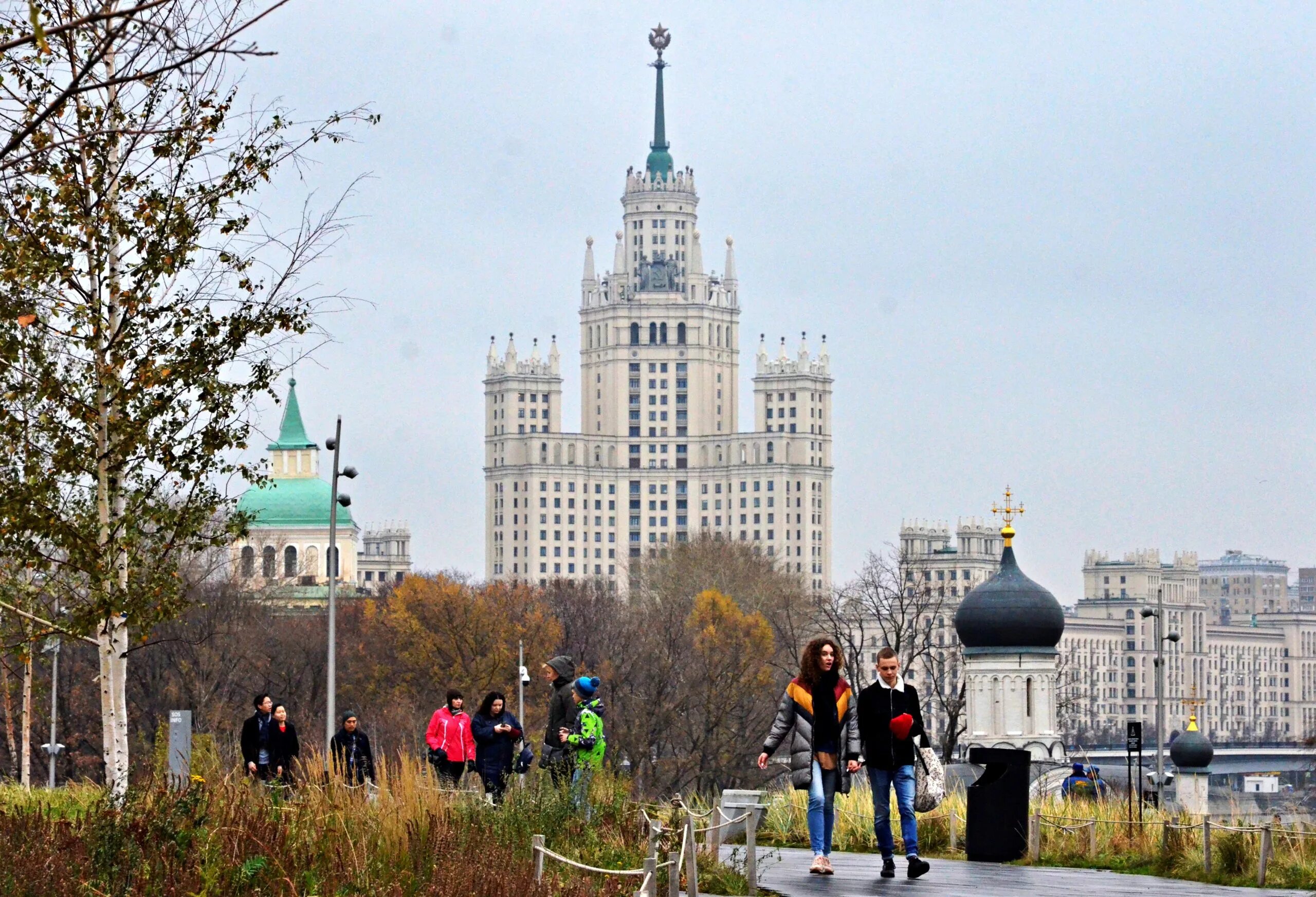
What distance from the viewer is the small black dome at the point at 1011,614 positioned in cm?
5816

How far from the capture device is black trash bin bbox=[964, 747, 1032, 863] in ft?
59.8

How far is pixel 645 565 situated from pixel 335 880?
13096cm

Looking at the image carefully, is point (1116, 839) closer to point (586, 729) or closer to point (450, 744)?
point (586, 729)

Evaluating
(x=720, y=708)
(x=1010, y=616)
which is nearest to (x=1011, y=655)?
(x=1010, y=616)

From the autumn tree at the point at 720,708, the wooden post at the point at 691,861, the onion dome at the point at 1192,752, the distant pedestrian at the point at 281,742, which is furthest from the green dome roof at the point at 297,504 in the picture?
the wooden post at the point at 691,861

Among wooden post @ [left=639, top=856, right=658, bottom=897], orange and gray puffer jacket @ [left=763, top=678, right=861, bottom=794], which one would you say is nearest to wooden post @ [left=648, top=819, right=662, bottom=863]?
wooden post @ [left=639, top=856, right=658, bottom=897]

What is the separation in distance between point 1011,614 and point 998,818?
40.3 metres

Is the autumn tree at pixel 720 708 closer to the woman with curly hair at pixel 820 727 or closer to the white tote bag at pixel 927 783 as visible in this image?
the white tote bag at pixel 927 783

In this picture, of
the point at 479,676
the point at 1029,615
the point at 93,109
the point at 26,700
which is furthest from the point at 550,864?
the point at 479,676

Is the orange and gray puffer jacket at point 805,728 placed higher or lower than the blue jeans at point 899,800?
higher

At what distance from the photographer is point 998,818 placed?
18281 millimetres

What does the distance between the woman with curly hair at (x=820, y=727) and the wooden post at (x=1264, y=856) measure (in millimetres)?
2851

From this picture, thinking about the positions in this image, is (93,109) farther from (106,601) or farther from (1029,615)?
(1029,615)

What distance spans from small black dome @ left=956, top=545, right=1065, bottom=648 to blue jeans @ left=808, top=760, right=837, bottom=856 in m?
42.7
